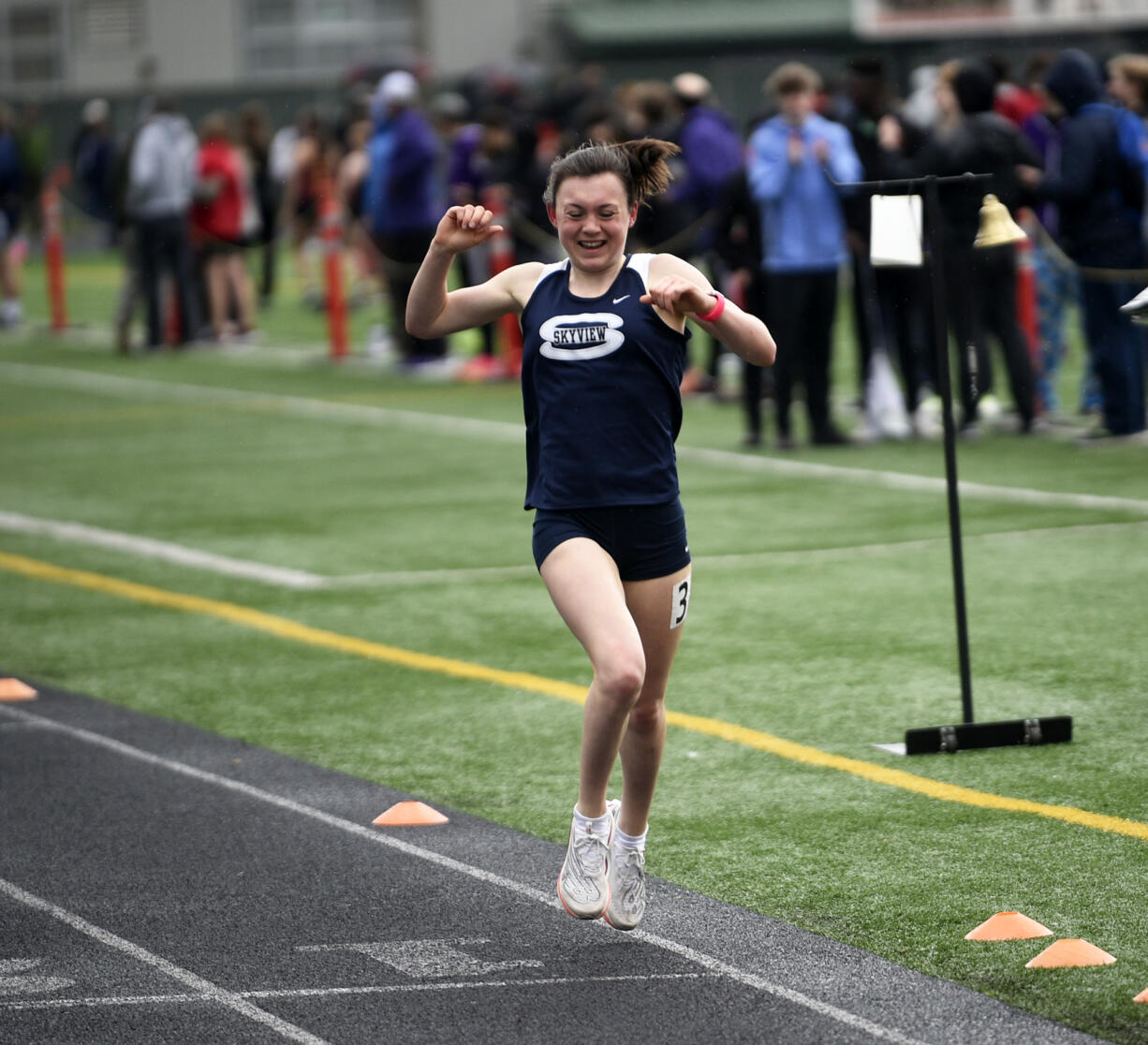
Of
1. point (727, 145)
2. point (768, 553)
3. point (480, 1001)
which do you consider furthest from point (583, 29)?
point (480, 1001)

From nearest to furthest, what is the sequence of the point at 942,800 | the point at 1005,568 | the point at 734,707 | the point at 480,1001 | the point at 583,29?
the point at 480,1001, the point at 942,800, the point at 734,707, the point at 1005,568, the point at 583,29

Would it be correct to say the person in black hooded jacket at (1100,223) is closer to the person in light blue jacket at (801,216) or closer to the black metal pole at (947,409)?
the person in light blue jacket at (801,216)

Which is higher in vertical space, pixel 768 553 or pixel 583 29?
pixel 583 29

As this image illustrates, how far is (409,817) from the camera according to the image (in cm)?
612

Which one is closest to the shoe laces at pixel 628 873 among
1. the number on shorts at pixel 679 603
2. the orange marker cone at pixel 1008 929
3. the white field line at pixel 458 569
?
the number on shorts at pixel 679 603

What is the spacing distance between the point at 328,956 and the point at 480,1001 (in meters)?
0.50

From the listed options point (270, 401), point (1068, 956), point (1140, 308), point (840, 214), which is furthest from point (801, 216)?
point (1068, 956)

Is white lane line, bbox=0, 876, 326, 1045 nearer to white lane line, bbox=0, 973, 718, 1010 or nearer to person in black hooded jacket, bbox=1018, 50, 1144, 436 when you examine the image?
white lane line, bbox=0, 973, 718, 1010

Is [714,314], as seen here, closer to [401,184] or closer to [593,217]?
[593,217]

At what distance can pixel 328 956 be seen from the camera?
195 inches

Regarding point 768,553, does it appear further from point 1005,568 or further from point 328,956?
point 328,956

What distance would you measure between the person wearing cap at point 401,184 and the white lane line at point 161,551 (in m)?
6.66

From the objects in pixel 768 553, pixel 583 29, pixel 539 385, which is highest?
pixel 583 29

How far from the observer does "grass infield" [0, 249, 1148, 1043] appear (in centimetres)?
549
